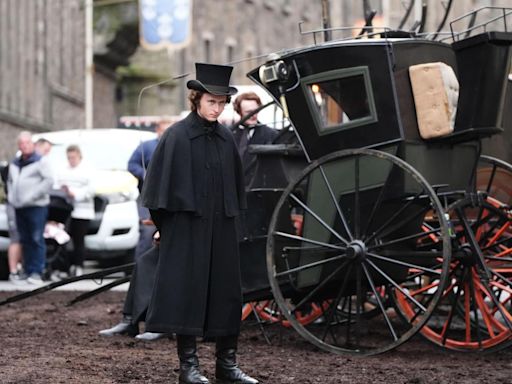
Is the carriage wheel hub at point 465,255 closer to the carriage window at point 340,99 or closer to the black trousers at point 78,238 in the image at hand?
the carriage window at point 340,99

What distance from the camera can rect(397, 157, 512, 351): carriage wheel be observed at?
988 cm

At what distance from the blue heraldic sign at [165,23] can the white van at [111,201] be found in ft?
37.6

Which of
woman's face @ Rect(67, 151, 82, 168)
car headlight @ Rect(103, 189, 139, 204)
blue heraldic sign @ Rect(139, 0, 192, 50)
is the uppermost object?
blue heraldic sign @ Rect(139, 0, 192, 50)

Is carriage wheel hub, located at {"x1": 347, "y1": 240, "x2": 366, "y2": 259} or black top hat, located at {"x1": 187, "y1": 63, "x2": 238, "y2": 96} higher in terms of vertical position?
black top hat, located at {"x1": 187, "y1": 63, "x2": 238, "y2": 96}

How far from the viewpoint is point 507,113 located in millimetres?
10797

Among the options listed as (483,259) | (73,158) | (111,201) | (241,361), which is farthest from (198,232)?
(111,201)

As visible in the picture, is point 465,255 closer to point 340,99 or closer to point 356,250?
point 356,250

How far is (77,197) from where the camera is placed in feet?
58.9

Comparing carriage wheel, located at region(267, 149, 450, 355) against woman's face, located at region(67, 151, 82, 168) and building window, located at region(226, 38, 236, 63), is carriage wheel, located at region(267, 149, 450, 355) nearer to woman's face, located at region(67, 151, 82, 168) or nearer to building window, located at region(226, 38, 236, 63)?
woman's face, located at region(67, 151, 82, 168)

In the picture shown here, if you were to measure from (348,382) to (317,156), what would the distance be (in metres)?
1.98

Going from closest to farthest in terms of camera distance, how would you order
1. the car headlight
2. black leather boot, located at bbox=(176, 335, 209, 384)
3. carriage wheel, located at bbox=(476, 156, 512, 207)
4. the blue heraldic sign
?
black leather boot, located at bbox=(176, 335, 209, 384) → carriage wheel, located at bbox=(476, 156, 512, 207) → the car headlight → the blue heraldic sign

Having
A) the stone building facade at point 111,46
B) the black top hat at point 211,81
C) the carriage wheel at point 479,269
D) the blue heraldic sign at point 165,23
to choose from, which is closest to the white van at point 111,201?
the carriage wheel at point 479,269

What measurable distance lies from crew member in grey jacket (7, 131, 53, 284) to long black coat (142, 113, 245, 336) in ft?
29.3

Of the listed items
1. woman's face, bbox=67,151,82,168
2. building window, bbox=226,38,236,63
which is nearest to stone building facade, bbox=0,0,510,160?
building window, bbox=226,38,236,63
